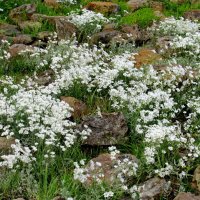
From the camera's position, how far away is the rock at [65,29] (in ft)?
38.8

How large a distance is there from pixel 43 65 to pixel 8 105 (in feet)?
6.75

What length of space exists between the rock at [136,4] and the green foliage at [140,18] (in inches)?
31.8

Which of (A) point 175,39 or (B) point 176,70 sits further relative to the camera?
(A) point 175,39

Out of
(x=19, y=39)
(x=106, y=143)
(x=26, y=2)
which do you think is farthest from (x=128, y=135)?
(x=26, y=2)

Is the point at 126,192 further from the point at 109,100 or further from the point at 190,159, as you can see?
the point at 109,100

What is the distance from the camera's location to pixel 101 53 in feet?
36.7

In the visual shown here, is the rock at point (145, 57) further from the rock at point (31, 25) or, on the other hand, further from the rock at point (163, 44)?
the rock at point (31, 25)

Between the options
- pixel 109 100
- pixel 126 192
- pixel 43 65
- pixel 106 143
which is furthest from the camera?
pixel 43 65

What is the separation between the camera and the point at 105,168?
6.92m

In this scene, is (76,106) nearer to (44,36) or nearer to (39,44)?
(39,44)

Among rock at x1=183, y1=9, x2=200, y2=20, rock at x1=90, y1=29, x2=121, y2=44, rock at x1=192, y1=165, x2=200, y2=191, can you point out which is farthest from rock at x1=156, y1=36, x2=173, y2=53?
rock at x1=192, y1=165, x2=200, y2=191

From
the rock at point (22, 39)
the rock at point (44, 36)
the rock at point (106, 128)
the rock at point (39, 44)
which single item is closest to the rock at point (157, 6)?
the rock at point (44, 36)

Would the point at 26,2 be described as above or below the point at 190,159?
below

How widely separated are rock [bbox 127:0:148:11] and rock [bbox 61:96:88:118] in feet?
21.4
